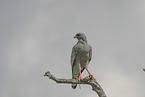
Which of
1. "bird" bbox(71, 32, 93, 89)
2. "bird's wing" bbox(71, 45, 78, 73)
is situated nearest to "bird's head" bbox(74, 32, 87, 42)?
"bird" bbox(71, 32, 93, 89)

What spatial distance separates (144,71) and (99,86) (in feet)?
6.82

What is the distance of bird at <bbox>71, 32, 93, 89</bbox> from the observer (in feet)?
33.7

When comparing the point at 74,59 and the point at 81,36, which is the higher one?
the point at 81,36

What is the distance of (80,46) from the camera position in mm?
10297

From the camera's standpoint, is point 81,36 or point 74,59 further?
point 81,36

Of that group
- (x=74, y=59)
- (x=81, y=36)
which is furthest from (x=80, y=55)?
(x=81, y=36)

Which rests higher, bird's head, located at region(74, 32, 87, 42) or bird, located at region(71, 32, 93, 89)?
bird's head, located at region(74, 32, 87, 42)

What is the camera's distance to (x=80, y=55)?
10305 mm

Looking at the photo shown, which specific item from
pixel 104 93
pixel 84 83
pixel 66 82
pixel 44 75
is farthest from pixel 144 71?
pixel 44 75

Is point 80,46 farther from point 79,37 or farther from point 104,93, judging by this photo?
point 104,93

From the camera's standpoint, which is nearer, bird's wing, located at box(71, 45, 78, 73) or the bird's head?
bird's wing, located at box(71, 45, 78, 73)

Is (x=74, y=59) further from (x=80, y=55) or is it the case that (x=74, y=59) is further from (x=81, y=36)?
(x=81, y=36)

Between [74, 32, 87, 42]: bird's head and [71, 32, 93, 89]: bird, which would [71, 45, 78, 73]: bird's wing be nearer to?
[71, 32, 93, 89]: bird

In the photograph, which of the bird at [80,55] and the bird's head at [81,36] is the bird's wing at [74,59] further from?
the bird's head at [81,36]
